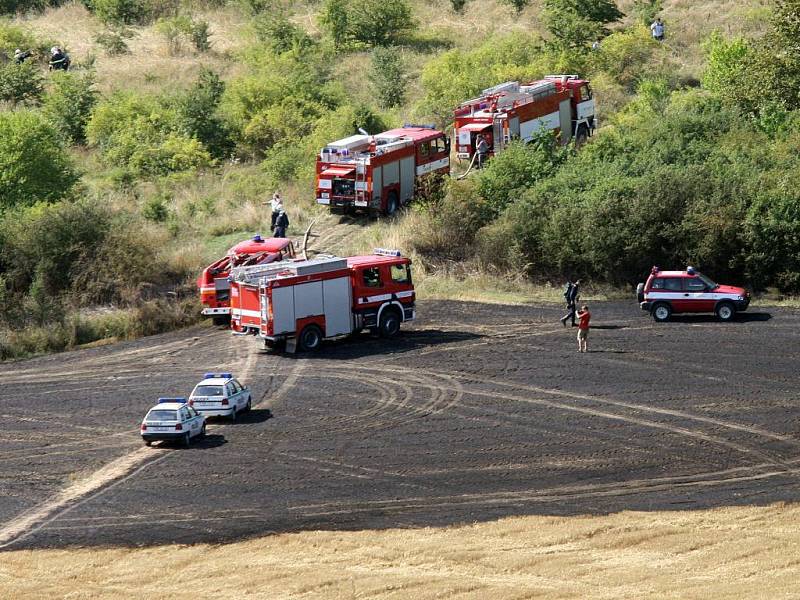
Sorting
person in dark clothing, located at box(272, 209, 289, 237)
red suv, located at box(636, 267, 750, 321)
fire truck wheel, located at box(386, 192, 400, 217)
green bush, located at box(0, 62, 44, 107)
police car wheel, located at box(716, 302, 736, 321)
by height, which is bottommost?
police car wheel, located at box(716, 302, 736, 321)

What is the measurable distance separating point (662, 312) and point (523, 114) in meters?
15.1

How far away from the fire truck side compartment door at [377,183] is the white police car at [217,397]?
635 inches

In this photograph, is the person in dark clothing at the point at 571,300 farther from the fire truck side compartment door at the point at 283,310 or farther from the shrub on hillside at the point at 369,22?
the shrub on hillside at the point at 369,22

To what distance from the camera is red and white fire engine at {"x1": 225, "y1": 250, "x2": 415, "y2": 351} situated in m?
39.4

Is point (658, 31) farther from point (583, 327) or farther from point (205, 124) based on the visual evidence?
point (583, 327)

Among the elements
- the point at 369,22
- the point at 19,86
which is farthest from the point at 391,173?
the point at 19,86

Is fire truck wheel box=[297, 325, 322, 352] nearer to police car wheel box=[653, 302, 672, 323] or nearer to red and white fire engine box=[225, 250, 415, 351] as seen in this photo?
red and white fire engine box=[225, 250, 415, 351]

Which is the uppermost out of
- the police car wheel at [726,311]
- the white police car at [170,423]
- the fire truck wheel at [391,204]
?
the fire truck wheel at [391,204]

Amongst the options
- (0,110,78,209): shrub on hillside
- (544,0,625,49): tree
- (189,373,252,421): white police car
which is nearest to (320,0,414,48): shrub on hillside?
(544,0,625,49): tree

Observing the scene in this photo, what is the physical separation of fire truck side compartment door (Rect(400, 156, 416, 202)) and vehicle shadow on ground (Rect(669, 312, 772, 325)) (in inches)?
505

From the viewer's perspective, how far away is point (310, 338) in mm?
40469

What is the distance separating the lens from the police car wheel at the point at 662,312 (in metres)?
42.6

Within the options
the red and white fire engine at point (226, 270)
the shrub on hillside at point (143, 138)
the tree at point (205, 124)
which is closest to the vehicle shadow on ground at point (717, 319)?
the red and white fire engine at point (226, 270)

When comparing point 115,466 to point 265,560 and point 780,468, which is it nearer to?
point 265,560
